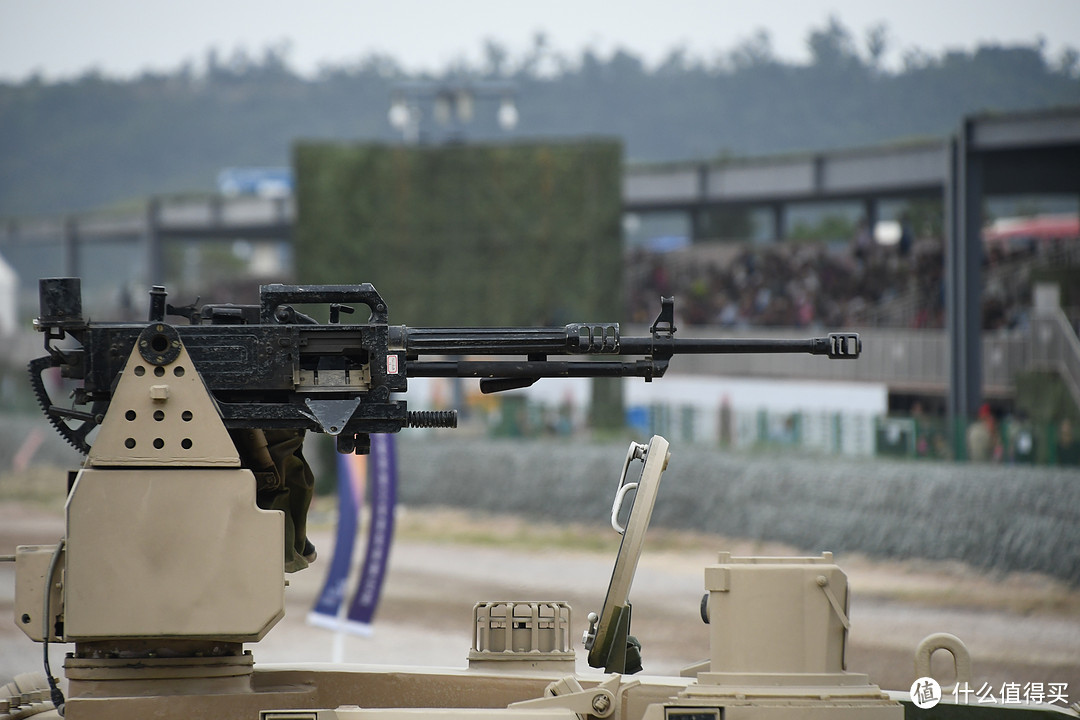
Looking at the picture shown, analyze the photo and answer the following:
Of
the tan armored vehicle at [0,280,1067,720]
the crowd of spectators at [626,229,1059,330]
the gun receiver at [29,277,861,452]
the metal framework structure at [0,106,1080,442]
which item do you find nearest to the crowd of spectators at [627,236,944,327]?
the crowd of spectators at [626,229,1059,330]

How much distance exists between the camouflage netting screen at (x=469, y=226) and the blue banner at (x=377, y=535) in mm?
15900

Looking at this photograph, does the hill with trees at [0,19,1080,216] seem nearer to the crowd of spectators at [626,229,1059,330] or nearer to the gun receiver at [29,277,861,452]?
the crowd of spectators at [626,229,1059,330]

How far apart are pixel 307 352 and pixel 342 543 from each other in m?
9.41

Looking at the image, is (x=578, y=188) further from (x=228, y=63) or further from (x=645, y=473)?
(x=228, y=63)

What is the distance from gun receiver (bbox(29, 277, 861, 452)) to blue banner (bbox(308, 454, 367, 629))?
9.02 m

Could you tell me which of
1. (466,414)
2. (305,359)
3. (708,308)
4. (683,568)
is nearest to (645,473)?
(305,359)

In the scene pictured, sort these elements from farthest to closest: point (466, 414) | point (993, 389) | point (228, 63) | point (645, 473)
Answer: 1. point (228, 63)
2. point (466, 414)
3. point (993, 389)
4. point (645, 473)

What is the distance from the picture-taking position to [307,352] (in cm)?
582

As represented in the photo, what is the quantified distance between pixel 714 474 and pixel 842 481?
277 centimetres

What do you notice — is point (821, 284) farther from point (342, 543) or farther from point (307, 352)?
point (307, 352)

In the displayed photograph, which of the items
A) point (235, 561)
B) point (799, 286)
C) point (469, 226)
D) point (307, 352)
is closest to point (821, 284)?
point (799, 286)

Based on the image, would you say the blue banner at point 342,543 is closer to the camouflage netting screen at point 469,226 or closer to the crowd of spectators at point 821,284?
the crowd of spectators at point 821,284

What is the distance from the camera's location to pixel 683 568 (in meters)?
23.0

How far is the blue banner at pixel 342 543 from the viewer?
591 inches
